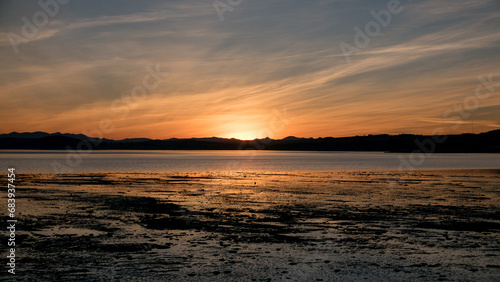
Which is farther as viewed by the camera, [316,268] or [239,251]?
[239,251]

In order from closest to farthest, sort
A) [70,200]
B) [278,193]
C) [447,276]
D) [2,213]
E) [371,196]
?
[447,276] < [2,213] < [70,200] < [371,196] < [278,193]

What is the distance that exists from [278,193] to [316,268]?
68.9ft

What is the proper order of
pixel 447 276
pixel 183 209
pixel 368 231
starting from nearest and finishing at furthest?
pixel 447 276 < pixel 368 231 < pixel 183 209

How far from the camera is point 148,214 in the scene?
23266 millimetres

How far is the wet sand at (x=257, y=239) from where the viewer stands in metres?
12.8

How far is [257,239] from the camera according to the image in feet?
56.1

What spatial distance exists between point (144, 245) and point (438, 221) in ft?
46.9

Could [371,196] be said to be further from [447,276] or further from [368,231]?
[447,276]

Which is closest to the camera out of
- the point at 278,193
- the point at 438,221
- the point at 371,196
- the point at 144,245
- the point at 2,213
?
the point at 144,245

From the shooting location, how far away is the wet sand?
12766 mm

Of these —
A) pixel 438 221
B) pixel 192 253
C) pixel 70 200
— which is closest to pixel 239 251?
pixel 192 253

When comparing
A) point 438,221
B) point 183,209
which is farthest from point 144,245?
point 438,221

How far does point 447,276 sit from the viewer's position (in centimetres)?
1242

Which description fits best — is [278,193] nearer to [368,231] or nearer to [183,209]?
[183,209]
